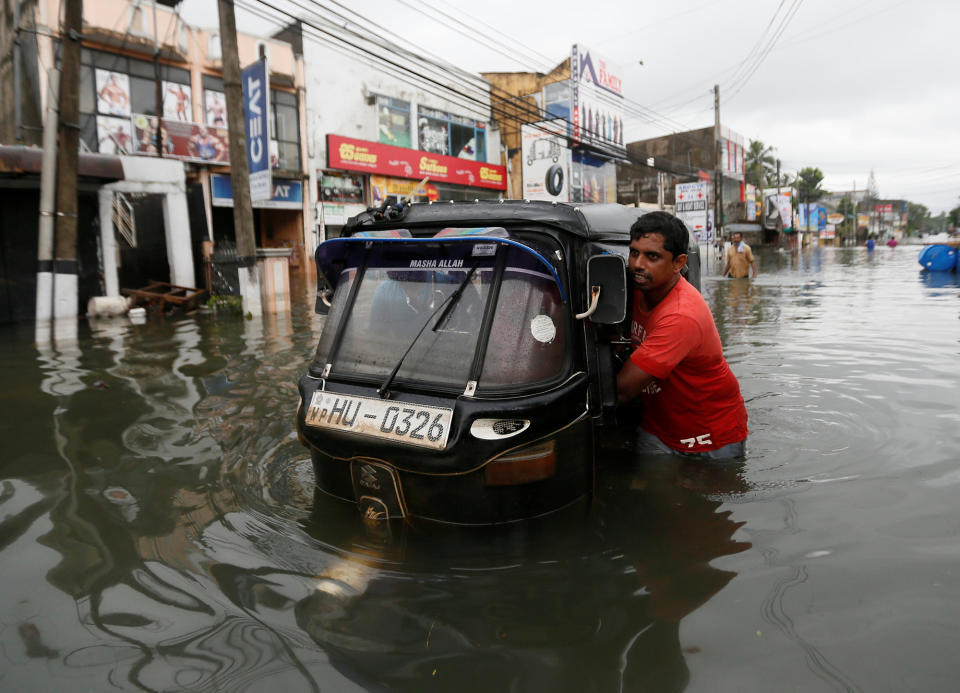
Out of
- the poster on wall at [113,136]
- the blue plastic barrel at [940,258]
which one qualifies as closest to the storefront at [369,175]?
the poster on wall at [113,136]

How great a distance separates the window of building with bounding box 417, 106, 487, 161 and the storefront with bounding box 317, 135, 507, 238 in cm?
77

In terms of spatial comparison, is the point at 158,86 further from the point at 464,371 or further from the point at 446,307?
the point at 464,371

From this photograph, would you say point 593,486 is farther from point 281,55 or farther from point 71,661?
point 281,55

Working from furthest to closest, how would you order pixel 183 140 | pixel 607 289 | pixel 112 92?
pixel 183 140, pixel 112 92, pixel 607 289

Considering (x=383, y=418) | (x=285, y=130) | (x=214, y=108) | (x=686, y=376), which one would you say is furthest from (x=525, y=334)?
(x=285, y=130)

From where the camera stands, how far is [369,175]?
958 inches

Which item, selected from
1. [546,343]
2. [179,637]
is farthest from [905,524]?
[179,637]

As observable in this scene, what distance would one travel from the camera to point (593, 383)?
11.3 feet

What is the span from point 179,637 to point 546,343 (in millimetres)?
2052

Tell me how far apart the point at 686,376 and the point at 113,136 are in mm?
18434

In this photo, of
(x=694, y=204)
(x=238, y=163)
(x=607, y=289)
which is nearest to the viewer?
(x=607, y=289)

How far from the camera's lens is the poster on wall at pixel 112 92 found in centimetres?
1719

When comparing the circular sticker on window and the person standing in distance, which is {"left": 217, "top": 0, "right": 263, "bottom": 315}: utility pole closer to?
the circular sticker on window

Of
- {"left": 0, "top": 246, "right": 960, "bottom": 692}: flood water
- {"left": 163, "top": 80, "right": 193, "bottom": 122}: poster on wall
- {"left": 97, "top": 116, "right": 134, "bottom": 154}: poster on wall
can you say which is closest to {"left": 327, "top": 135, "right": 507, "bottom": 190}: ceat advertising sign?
{"left": 163, "top": 80, "right": 193, "bottom": 122}: poster on wall
